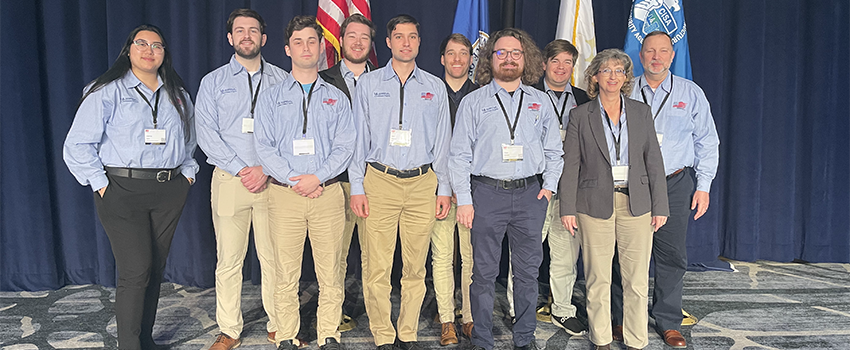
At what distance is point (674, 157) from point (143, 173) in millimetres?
2832

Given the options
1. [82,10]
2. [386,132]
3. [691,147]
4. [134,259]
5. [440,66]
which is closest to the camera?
[134,259]

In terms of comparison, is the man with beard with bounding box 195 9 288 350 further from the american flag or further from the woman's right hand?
the woman's right hand

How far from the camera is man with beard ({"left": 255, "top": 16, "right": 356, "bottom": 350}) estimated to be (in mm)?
Result: 2457

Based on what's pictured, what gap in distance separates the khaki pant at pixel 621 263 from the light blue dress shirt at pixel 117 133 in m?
2.18

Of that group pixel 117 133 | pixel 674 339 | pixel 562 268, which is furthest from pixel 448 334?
pixel 117 133

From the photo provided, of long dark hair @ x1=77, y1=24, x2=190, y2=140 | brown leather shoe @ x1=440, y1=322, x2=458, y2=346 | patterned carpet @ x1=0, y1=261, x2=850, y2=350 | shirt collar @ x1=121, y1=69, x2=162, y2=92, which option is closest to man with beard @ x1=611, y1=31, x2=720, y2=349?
patterned carpet @ x1=0, y1=261, x2=850, y2=350

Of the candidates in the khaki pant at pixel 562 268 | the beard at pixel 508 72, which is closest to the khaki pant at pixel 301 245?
the beard at pixel 508 72

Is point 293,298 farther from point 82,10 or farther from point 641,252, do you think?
point 82,10

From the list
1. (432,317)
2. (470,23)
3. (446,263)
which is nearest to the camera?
(446,263)

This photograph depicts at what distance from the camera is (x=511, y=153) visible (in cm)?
246

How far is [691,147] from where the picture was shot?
2.87 m

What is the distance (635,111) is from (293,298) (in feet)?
6.63

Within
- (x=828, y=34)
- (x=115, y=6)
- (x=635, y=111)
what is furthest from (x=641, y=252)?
(x=115, y=6)

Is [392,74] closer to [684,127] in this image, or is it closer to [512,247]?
[512,247]
